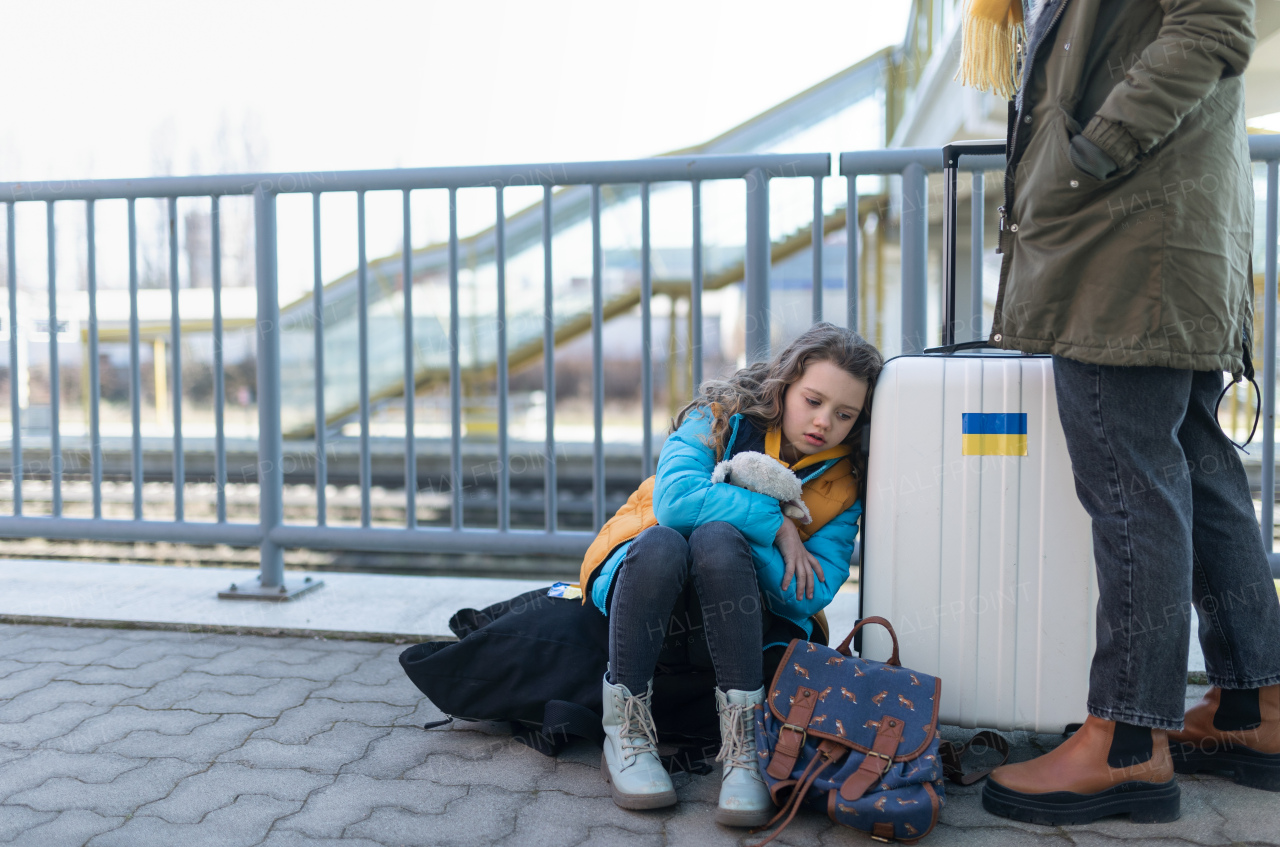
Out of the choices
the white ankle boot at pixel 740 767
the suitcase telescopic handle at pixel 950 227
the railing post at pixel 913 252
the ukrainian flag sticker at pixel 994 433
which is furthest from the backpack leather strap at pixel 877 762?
the railing post at pixel 913 252

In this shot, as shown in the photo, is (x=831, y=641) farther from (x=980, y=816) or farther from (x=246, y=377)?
(x=246, y=377)

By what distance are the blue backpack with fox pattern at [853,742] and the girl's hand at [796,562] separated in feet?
0.39

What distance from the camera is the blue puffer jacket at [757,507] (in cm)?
173

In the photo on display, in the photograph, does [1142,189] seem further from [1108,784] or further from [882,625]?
[1108,784]

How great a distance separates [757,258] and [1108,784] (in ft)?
5.08

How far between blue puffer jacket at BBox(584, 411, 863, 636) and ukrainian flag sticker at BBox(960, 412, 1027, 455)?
0.87 ft

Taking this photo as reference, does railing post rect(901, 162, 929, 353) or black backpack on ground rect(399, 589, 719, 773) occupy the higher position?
railing post rect(901, 162, 929, 353)

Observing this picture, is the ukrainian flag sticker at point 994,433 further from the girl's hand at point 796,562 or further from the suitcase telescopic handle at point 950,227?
the girl's hand at point 796,562

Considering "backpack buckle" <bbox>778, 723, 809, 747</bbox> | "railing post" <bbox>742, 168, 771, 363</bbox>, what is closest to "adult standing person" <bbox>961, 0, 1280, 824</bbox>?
"backpack buckle" <bbox>778, 723, 809, 747</bbox>

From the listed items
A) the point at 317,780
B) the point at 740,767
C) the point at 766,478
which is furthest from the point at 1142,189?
the point at 317,780

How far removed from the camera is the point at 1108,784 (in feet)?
4.99

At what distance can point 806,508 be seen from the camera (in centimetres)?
179

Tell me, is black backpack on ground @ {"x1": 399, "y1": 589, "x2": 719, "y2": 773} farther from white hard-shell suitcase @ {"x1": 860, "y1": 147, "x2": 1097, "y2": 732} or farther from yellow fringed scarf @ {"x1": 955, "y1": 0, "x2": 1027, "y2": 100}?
yellow fringed scarf @ {"x1": 955, "y1": 0, "x2": 1027, "y2": 100}

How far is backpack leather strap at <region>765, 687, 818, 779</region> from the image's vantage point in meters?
1.54
